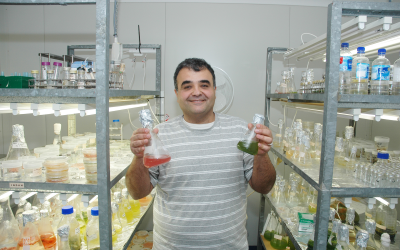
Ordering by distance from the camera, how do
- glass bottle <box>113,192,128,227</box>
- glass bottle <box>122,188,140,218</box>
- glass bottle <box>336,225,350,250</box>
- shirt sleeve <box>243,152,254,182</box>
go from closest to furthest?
glass bottle <box>336,225,350,250</box>, shirt sleeve <box>243,152,254,182</box>, glass bottle <box>113,192,128,227</box>, glass bottle <box>122,188,140,218</box>

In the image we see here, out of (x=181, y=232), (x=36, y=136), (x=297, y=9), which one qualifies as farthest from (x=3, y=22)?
(x=297, y=9)

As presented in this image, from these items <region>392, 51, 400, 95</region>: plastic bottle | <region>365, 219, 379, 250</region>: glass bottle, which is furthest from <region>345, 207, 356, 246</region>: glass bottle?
<region>392, 51, 400, 95</region>: plastic bottle

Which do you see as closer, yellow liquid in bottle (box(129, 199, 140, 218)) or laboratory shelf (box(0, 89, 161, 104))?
laboratory shelf (box(0, 89, 161, 104))

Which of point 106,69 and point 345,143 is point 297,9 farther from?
point 106,69

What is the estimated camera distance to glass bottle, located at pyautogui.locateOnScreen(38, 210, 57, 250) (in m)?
1.27

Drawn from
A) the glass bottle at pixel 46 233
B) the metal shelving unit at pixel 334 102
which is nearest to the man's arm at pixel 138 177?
the glass bottle at pixel 46 233

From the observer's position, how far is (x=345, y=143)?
69.7 inches

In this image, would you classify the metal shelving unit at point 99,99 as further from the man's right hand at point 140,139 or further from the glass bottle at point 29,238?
the glass bottle at point 29,238

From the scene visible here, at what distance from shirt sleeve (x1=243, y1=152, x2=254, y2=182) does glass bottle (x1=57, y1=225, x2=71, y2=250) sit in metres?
0.98

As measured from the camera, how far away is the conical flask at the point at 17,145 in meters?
1.35

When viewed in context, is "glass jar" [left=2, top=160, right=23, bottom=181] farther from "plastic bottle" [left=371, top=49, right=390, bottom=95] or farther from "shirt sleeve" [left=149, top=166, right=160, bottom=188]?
"plastic bottle" [left=371, top=49, right=390, bottom=95]

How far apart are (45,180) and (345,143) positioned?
1.85 metres

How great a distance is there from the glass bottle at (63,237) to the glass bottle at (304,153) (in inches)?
56.7

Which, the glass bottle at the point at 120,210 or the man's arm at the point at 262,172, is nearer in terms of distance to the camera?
the man's arm at the point at 262,172
